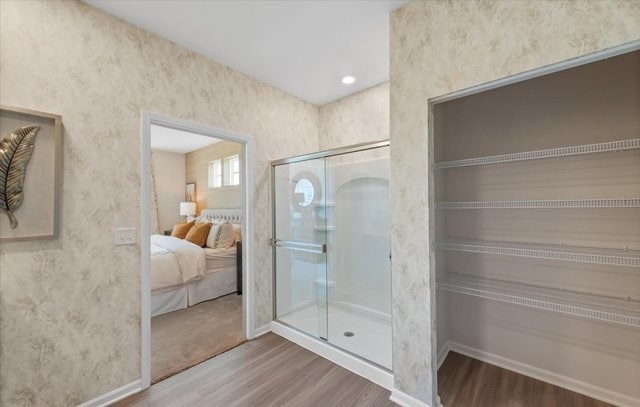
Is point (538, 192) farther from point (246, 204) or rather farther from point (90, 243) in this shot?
point (90, 243)

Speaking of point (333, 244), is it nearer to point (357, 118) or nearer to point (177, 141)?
point (357, 118)

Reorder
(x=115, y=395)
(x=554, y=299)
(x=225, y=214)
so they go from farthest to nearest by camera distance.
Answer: (x=225, y=214) → (x=115, y=395) → (x=554, y=299)

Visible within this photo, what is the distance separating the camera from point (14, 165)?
1.50 m

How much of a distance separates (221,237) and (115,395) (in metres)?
2.50

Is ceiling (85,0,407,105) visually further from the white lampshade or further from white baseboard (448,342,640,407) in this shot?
the white lampshade

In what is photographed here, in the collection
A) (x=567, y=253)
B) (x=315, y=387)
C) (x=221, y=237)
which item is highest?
(x=567, y=253)

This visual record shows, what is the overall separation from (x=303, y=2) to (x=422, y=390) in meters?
2.64

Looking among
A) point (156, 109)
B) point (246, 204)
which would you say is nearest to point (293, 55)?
point (156, 109)

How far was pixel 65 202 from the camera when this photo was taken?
1.68 meters

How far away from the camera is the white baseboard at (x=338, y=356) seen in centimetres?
201

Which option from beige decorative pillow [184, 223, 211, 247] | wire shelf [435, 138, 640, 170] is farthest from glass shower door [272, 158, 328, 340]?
beige decorative pillow [184, 223, 211, 247]

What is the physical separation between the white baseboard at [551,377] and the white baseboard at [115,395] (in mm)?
2520

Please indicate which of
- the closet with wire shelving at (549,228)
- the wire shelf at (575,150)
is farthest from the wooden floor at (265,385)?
the wire shelf at (575,150)

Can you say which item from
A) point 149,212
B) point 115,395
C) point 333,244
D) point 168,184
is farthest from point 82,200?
point 168,184
